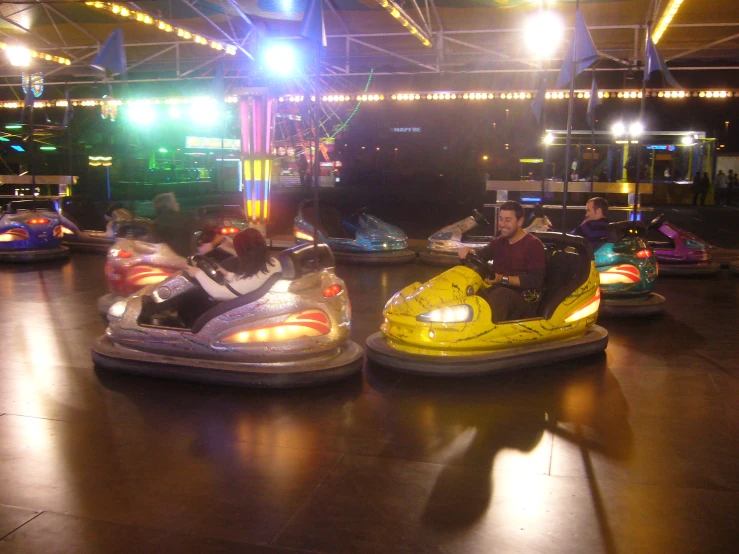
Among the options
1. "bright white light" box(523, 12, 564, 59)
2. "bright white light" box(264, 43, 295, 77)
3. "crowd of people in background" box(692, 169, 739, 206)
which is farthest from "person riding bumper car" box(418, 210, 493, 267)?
"crowd of people in background" box(692, 169, 739, 206)

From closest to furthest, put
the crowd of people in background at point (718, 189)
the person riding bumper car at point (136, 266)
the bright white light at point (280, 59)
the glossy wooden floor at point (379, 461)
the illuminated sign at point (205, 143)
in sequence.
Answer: the glossy wooden floor at point (379, 461) < the person riding bumper car at point (136, 266) < the bright white light at point (280, 59) < the crowd of people in background at point (718, 189) < the illuminated sign at point (205, 143)

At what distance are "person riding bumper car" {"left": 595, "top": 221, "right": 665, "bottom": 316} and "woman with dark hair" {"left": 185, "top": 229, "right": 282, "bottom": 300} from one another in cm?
278

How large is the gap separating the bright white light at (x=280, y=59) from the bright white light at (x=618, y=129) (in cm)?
1157

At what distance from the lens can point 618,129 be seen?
1914 cm

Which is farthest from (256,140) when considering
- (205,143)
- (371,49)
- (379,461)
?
(205,143)

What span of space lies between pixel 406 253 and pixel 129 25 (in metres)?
4.71

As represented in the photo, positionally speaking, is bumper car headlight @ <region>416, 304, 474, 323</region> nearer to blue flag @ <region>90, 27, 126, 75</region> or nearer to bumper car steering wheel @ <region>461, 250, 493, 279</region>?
bumper car steering wheel @ <region>461, 250, 493, 279</region>

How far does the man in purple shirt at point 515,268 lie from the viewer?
154 inches

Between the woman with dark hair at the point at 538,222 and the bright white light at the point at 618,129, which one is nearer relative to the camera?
the woman with dark hair at the point at 538,222

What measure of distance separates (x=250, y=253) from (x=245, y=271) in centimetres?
10

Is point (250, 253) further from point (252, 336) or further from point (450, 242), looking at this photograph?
point (450, 242)

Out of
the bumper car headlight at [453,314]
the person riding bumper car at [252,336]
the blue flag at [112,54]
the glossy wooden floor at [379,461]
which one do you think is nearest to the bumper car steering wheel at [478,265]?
the bumper car headlight at [453,314]

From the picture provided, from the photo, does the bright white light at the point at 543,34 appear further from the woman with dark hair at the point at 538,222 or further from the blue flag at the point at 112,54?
the blue flag at the point at 112,54

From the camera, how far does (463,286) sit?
3.78 meters
